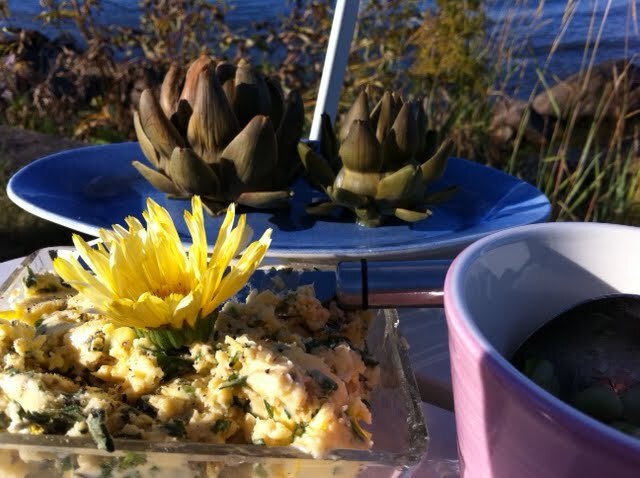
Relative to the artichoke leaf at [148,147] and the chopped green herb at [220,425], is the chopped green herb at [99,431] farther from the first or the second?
the artichoke leaf at [148,147]

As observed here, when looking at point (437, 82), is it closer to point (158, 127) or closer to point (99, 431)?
point (158, 127)

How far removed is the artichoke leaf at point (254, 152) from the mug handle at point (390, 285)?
0.25 m

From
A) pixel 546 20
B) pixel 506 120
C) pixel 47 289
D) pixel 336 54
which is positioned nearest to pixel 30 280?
pixel 47 289

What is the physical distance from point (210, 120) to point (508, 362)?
431 millimetres

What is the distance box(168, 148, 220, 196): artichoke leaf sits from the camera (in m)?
0.57

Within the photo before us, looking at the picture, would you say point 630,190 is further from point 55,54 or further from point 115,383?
point 55,54

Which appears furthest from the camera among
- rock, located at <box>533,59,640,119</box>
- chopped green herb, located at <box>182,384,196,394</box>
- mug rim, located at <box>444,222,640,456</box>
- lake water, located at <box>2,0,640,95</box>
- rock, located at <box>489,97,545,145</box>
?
rock, located at <box>489,97,545,145</box>

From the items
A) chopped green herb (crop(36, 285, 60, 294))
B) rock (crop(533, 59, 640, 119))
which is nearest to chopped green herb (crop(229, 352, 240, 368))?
chopped green herb (crop(36, 285, 60, 294))

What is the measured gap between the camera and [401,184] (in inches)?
22.6

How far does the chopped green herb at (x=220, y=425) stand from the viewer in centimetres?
27

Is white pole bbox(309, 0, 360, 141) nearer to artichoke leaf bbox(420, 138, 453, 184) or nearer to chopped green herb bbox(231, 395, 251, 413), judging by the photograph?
artichoke leaf bbox(420, 138, 453, 184)

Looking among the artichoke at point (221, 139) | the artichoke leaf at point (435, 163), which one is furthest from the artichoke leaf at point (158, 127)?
the artichoke leaf at point (435, 163)

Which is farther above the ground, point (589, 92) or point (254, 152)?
point (254, 152)

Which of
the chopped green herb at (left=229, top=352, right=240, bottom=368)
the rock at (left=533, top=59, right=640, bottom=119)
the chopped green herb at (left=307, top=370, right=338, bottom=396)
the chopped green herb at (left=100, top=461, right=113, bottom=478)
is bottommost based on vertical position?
the rock at (left=533, top=59, right=640, bottom=119)
